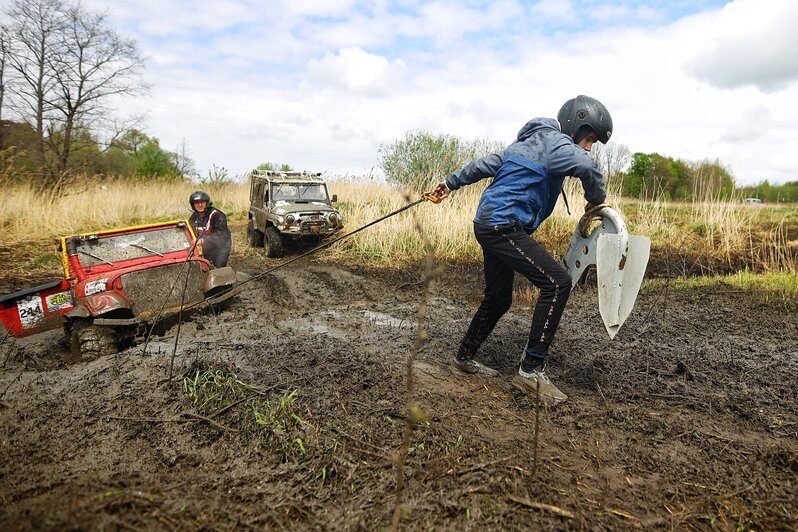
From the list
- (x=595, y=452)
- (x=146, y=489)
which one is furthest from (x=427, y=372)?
(x=146, y=489)

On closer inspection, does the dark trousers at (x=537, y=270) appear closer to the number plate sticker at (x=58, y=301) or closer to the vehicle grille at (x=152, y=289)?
the vehicle grille at (x=152, y=289)

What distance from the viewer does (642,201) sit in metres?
11.9

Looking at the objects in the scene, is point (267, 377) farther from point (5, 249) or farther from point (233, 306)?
point (5, 249)

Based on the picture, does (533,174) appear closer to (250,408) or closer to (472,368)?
(472,368)

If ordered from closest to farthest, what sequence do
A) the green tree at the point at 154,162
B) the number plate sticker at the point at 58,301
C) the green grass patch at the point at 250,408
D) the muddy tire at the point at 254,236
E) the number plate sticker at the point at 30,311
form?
the green grass patch at the point at 250,408, the number plate sticker at the point at 30,311, the number plate sticker at the point at 58,301, the muddy tire at the point at 254,236, the green tree at the point at 154,162

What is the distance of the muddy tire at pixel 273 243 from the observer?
37.3ft

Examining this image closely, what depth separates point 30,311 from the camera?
5.70 metres

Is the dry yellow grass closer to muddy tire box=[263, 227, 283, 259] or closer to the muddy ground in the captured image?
muddy tire box=[263, 227, 283, 259]

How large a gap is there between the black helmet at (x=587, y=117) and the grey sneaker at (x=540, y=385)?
5.31 feet

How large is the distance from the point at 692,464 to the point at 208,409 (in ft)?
8.49

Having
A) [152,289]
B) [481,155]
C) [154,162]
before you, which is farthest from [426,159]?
[154,162]

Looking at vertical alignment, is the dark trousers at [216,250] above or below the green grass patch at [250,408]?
above

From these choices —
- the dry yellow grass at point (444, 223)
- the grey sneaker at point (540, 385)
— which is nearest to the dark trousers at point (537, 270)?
the grey sneaker at point (540, 385)

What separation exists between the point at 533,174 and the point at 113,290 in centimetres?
465
